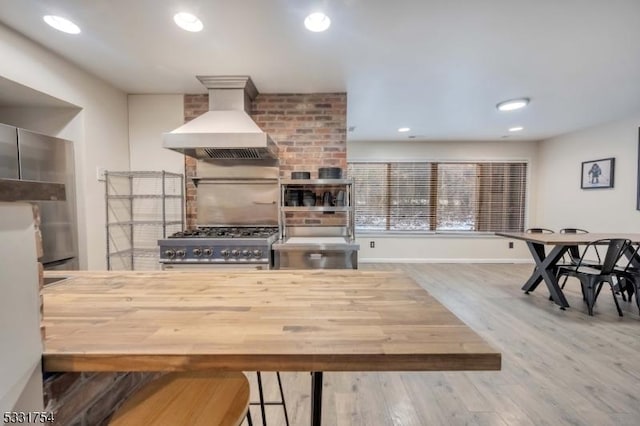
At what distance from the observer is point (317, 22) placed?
1851 mm

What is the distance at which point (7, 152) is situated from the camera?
1.96 meters

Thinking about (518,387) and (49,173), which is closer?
(518,387)

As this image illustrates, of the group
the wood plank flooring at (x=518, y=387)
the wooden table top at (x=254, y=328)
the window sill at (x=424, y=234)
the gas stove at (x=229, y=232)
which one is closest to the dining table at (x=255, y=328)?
the wooden table top at (x=254, y=328)

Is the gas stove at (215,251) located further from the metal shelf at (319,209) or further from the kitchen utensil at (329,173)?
the kitchen utensil at (329,173)

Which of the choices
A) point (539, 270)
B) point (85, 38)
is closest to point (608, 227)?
point (539, 270)

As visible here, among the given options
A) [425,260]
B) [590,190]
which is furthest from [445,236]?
[590,190]

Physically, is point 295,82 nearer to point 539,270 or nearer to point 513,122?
point 513,122

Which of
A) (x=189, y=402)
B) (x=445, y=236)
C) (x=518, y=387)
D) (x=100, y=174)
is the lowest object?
(x=518, y=387)

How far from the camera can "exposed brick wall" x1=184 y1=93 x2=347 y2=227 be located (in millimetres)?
3162

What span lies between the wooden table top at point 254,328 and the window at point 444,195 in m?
4.70

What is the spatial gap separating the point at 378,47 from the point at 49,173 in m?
2.74

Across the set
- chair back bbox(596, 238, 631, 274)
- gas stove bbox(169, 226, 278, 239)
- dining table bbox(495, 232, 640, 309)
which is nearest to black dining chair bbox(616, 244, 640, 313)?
dining table bbox(495, 232, 640, 309)

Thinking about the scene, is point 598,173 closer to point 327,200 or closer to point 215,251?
point 327,200

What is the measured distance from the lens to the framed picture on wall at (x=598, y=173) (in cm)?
421
